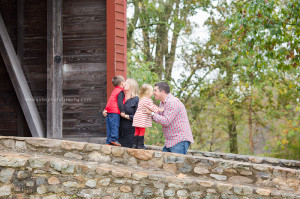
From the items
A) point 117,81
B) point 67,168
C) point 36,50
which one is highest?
point 36,50

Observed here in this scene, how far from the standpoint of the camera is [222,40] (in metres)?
16.8

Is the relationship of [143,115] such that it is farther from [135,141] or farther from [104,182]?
[104,182]

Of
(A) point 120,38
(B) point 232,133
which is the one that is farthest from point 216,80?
(A) point 120,38

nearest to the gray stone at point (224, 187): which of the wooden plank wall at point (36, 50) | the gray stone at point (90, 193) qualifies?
the gray stone at point (90, 193)

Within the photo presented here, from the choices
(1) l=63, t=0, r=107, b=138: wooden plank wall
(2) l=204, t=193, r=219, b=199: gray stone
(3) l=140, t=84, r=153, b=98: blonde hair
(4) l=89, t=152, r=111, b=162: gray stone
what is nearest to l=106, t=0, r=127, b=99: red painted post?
(1) l=63, t=0, r=107, b=138: wooden plank wall

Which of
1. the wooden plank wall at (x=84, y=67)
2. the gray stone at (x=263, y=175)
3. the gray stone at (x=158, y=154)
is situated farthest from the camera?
the wooden plank wall at (x=84, y=67)

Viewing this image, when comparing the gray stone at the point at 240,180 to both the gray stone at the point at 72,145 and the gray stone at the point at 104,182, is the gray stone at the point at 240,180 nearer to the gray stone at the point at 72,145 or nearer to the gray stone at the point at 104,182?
the gray stone at the point at 104,182

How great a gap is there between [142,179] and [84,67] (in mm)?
3379

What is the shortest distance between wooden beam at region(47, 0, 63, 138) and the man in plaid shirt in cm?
262

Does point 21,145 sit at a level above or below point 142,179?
above

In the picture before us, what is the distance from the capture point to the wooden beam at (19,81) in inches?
303

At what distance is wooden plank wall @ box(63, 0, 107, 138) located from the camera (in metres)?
8.16

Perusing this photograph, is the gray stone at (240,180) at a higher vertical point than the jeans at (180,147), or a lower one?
lower

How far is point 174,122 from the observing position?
6.07m
